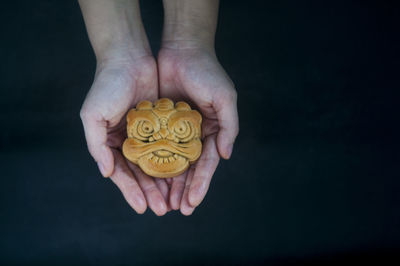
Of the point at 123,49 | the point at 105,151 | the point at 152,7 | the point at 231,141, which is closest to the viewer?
the point at 105,151

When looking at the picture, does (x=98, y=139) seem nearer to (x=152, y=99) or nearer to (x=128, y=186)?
(x=128, y=186)

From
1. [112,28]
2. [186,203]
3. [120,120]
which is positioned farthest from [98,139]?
[112,28]

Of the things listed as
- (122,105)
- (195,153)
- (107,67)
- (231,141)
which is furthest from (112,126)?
(231,141)

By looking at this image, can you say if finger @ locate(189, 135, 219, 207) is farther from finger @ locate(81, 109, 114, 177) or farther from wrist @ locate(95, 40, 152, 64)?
wrist @ locate(95, 40, 152, 64)

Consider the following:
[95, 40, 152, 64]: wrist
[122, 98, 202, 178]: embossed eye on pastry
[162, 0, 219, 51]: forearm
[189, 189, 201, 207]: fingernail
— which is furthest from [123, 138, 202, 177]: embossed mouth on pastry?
[162, 0, 219, 51]: forearm

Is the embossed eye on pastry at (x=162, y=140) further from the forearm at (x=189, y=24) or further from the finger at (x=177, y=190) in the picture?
the forearm at (x=189, y=24)

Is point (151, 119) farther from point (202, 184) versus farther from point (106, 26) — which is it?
point (106, 26)
